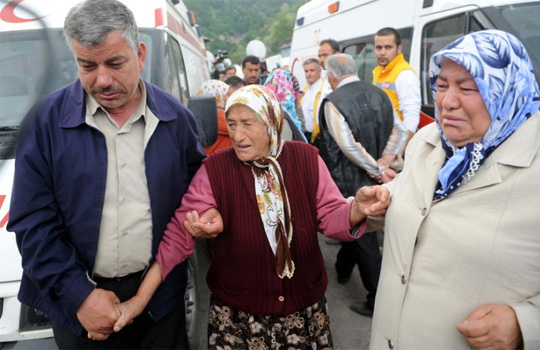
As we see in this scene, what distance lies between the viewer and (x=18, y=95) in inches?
106

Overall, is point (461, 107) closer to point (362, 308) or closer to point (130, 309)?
point (130, 309)

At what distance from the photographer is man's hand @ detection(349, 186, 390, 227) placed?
1.61m

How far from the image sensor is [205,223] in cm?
165

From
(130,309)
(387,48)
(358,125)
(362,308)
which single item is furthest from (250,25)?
(130,309)

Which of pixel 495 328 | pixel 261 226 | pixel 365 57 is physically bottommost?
pixel 495 328

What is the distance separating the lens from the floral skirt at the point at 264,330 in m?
1.83

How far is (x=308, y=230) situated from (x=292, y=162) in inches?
12.1

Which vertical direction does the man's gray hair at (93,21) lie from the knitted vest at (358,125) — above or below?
above

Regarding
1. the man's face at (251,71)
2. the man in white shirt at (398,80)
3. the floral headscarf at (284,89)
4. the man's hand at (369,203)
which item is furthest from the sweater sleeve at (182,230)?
the man's face at (251,71)

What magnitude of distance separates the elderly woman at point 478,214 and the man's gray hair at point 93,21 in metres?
1.13

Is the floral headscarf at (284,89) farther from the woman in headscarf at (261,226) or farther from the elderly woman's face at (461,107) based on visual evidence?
the elderly woman's face at (461,107)

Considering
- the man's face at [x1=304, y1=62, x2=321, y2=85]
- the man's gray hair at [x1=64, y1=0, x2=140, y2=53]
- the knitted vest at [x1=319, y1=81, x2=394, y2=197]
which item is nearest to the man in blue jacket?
the man's gray hair at [x1=64, y1=0, x2=140, y2=53]

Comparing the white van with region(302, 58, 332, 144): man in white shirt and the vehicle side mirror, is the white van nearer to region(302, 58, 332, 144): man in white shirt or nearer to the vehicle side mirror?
region(302, 58, 332, 144): man in white shirt

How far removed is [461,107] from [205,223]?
1.01 m
